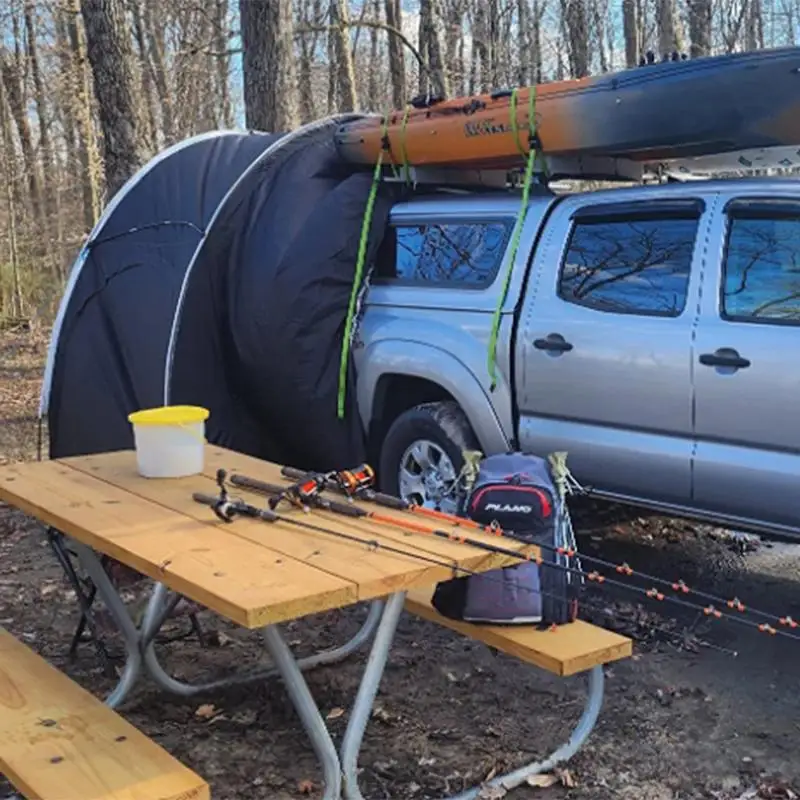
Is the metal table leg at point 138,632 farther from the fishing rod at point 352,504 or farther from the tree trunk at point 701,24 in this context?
the tree trunk at point 701,24

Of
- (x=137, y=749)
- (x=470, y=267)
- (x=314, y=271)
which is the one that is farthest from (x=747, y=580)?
(x=137, y=749)

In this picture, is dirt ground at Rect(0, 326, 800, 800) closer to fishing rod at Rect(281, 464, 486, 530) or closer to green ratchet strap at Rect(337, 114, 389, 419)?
fishing rod at Rect(281, 464, 486, 530)

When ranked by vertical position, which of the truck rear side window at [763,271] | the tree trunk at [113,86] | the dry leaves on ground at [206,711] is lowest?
the dry leaves on ground at [206,711]

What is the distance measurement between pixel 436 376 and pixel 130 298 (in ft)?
6.96

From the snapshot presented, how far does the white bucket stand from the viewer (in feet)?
13.0

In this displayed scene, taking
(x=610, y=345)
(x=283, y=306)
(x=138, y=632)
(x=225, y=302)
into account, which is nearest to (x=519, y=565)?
(x=138, y=632)

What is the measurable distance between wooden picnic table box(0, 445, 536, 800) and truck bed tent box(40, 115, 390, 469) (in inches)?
91.6

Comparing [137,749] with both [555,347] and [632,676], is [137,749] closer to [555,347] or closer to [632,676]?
[632,676]

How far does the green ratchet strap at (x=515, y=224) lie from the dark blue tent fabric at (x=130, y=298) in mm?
1873

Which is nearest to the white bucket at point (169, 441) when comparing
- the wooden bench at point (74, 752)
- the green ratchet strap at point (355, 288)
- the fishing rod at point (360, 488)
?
the fishing rod at point (360, 488)

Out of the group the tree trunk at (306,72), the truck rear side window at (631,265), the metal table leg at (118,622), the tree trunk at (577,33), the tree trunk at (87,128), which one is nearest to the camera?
the metal table leg at (118,622)

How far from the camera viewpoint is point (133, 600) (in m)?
5.48

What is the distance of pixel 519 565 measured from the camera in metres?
→ 3.48

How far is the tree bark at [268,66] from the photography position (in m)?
9.81
